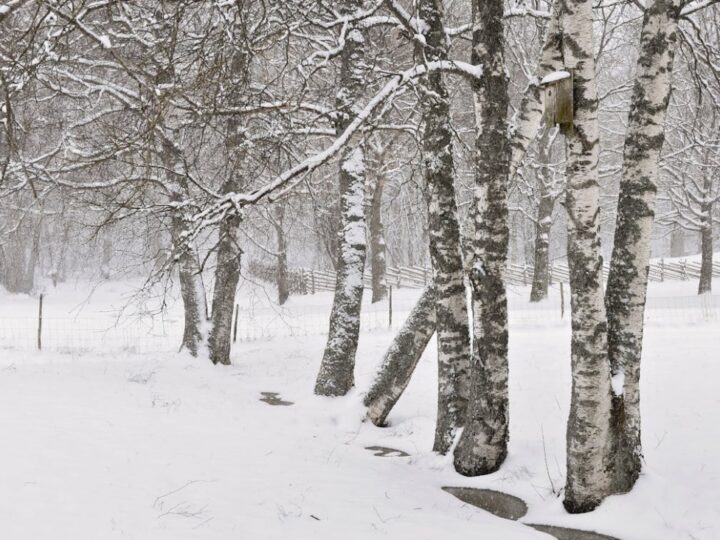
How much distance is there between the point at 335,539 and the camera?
3977 millimetres

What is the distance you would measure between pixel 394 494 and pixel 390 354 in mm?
2873

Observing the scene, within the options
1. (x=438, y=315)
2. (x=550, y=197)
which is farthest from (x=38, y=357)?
(x=550, y=197)

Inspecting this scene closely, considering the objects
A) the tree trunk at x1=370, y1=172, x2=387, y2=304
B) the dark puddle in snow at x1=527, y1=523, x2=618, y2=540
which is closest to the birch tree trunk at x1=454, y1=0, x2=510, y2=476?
the dark puddle in snow at x1=527, y1=523, x2=618, y2=540

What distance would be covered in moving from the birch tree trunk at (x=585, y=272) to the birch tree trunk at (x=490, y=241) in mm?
1027

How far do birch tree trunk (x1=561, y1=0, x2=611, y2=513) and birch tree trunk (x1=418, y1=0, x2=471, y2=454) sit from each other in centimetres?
187

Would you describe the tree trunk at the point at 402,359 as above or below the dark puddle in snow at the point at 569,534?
above

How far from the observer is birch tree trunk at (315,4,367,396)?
29.3 ft

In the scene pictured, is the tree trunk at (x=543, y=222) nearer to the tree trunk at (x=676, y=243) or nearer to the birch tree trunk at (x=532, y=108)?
the birch tree trunk at (x=532, y=108)

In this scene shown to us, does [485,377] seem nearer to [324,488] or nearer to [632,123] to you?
[324,488]

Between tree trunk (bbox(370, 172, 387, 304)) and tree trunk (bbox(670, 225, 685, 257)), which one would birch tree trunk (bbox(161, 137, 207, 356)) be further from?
tree trunk (bbox(670, 225, 685, 257))

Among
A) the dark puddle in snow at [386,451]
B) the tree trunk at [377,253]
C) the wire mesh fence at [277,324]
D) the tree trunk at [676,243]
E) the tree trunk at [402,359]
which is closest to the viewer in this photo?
the dark puddle in snow at [386,451]

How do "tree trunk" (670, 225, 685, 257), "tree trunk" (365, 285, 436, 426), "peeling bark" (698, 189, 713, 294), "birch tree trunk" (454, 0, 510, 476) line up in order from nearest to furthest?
"birch tree trunk" (454, 0, 510, 476) → "tree trunk" (365, 285, 436, 426) → "peeling bark" (698, 189, 713, 294) → "tree trunk" (670, 225, 685, 257)

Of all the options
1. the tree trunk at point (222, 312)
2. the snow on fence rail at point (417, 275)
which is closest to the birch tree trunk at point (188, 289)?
the tree trunk at point (222, 312)

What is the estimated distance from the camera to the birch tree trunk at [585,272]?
4484mm
